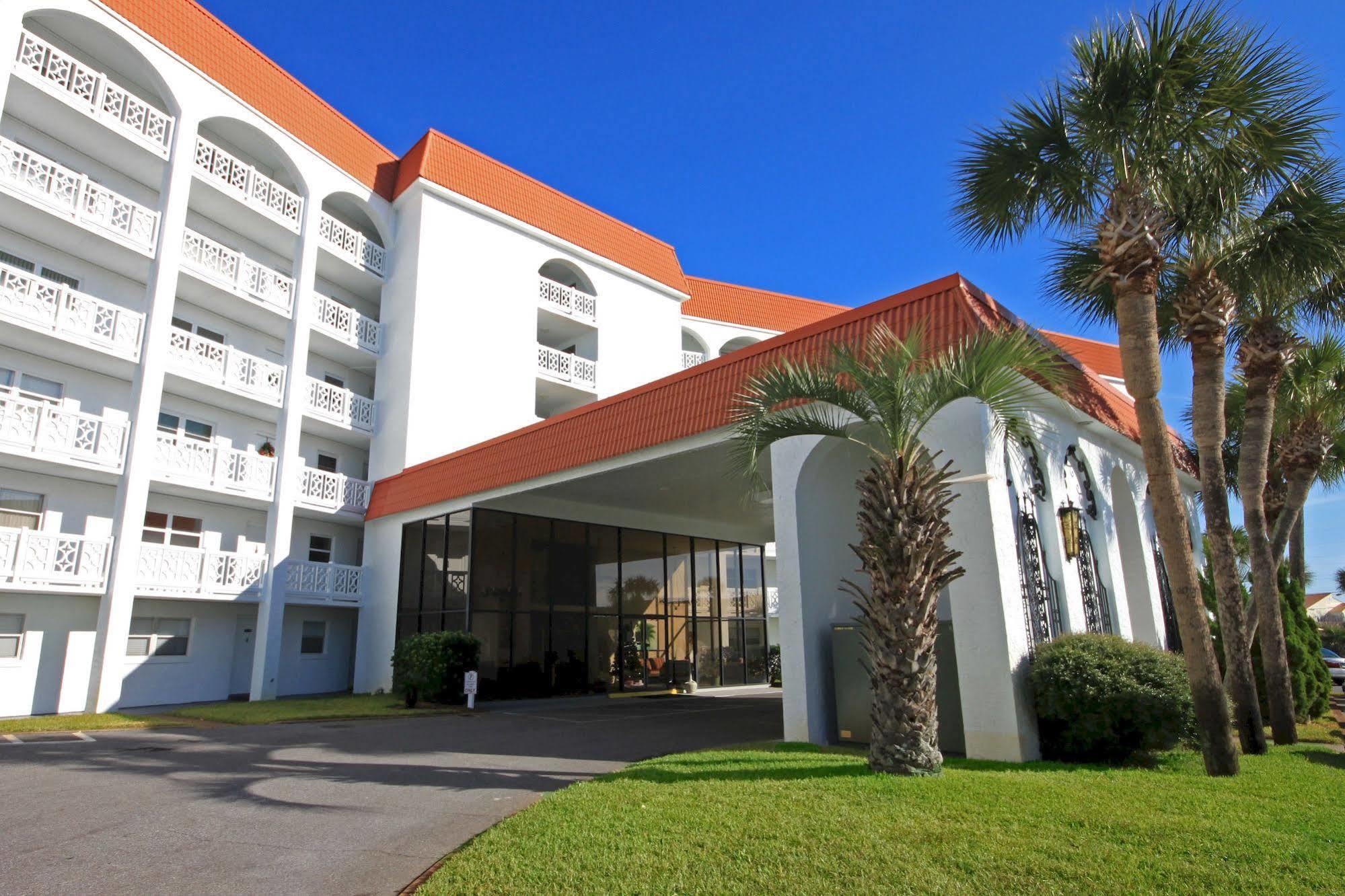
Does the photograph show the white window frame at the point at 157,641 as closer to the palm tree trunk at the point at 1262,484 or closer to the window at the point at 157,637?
the window at the point at 157,637

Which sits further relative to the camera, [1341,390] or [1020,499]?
[1341,390]

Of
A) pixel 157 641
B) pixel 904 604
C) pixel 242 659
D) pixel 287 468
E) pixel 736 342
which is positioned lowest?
pixel 242 659

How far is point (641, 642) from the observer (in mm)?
21891

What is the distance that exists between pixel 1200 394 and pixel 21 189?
847 inches

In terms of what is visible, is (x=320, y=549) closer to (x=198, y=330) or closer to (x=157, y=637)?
(x=157, y=637)

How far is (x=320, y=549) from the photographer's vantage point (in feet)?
72.5

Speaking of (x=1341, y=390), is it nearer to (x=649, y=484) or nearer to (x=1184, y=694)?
(x=1184, y=694)

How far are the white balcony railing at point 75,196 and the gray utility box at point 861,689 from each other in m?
17.7

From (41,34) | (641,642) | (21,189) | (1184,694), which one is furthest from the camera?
(641,642)

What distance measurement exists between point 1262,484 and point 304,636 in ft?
71.3

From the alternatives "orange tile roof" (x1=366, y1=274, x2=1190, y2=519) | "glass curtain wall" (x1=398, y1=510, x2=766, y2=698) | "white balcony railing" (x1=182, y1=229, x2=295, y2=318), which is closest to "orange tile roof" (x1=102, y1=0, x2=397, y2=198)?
"white balcony railing" (x1=182, y1=229, x2=295, y2=318)

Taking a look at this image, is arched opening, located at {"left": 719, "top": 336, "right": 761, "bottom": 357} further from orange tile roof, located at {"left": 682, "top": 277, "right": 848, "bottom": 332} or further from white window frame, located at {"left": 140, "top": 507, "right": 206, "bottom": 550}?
white window frame, located at {"left": 140, "top": 507, "right": 206, "bottom": 550}

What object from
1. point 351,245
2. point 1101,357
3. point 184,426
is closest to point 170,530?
point 184,426

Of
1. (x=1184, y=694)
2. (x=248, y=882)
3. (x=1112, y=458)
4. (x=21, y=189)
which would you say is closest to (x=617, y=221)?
(x=21, y=189)
